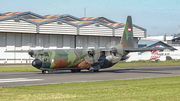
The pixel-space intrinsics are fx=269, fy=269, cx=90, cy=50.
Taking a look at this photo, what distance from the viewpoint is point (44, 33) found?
62344 mm

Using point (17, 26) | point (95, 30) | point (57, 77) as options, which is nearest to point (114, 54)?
point (57, 77)

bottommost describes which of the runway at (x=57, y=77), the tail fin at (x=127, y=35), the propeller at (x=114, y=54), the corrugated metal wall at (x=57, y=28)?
the runway at (x=57, y=77)

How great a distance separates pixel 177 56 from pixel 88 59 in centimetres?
4380

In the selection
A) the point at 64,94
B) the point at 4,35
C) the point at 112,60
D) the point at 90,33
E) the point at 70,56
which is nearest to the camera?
the point at 64,94

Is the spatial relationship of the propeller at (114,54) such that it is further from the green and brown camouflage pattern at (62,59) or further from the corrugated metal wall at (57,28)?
the corrugated metal wall at (57,28)

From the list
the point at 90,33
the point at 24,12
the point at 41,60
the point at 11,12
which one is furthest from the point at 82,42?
the point at 41,60

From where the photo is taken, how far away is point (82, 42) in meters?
69.6

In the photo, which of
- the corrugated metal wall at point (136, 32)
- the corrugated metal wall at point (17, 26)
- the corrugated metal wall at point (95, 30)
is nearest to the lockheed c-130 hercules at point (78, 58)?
→ the corrugated metal wall at point (17, 26)

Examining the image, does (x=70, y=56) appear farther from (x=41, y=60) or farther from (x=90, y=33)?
(x=90, y=33)

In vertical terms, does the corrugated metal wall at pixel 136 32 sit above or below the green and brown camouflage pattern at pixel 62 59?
above

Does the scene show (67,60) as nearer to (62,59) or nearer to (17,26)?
(62,59)

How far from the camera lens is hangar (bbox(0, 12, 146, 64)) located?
58719mm

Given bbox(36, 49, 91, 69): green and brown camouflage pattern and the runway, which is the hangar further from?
the runway

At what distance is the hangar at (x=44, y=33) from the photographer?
58719 millimetres
